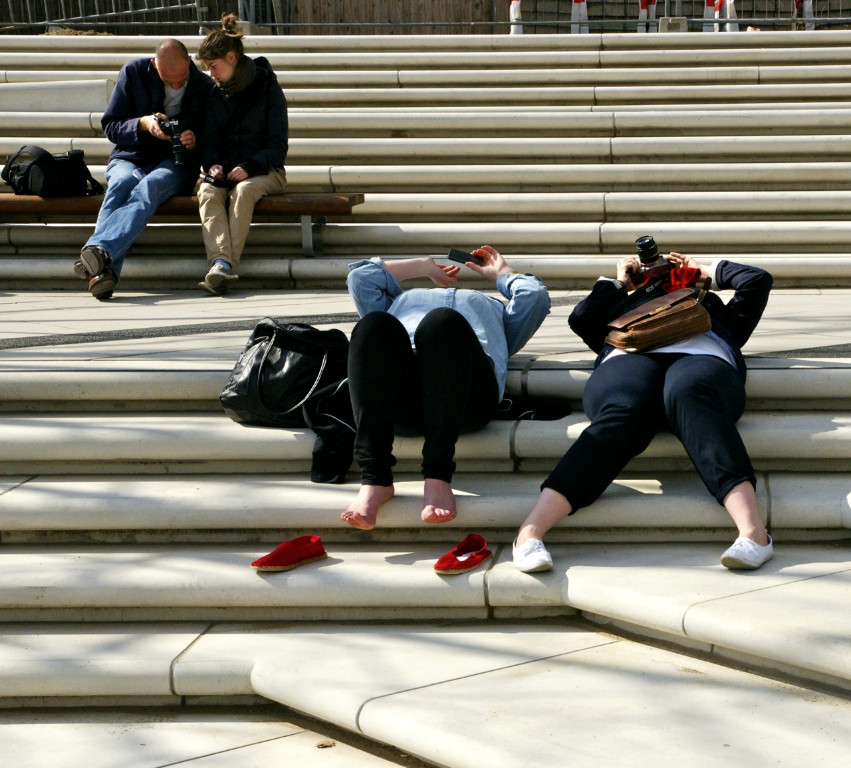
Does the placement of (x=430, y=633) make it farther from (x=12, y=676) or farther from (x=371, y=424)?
(x=12, y=676)

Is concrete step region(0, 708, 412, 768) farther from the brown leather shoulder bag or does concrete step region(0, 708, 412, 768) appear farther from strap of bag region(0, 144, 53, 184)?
strap of bag region(0, 144, 53, 184)

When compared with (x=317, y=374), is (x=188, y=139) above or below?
above

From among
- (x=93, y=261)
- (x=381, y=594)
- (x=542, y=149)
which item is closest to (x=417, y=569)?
(x=381, y=594)

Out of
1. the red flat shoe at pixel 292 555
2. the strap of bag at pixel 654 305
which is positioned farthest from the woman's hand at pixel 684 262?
the red flat shoe at pixel 292 555

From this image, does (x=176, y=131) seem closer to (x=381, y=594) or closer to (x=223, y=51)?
(x=223, y=51)

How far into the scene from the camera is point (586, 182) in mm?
7559

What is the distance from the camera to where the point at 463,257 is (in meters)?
4.14

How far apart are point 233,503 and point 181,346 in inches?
51.8

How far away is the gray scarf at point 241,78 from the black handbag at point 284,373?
10.3ft

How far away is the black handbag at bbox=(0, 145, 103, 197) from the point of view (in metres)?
6.85

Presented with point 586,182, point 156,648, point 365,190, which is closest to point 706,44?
point 586,182

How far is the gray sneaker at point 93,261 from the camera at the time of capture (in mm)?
6301

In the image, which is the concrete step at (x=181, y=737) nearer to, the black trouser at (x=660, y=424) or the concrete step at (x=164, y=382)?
the black trouser at (x=660, y=424)

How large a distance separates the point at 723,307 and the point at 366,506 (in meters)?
1.46
